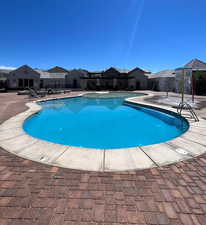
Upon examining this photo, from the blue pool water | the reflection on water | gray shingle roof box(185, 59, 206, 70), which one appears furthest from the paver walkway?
gray shingle roof box(185, 59, 206, 70)

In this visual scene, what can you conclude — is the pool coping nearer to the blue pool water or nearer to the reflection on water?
the blue pool water

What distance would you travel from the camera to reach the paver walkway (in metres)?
1.83

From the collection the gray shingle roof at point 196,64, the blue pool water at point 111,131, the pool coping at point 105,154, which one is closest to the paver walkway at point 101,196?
the pool coping at point 105,154

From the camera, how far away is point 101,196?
2213 mm

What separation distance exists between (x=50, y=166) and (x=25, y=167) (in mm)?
550

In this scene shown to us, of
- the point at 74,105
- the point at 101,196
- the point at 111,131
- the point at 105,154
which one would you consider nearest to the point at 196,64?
the point at 74,105

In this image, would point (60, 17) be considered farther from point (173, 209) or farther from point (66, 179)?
point (173, 209)

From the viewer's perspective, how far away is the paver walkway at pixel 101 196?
1828 millimetres

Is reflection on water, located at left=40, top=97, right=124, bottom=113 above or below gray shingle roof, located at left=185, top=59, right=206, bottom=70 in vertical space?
below

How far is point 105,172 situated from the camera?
2844mm

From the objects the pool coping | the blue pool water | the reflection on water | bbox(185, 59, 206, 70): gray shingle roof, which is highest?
bbox(185, 59, 206, 70): gray shingle roof

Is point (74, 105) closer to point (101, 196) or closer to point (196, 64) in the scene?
point (101, 196)

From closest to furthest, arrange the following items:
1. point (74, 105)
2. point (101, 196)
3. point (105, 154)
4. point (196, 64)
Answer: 1. point (101, 196)
2. point (105, 154)
3. point (74, 105)
4. point (196, 64)

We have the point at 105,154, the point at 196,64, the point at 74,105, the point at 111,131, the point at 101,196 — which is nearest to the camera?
the point at 101,196
